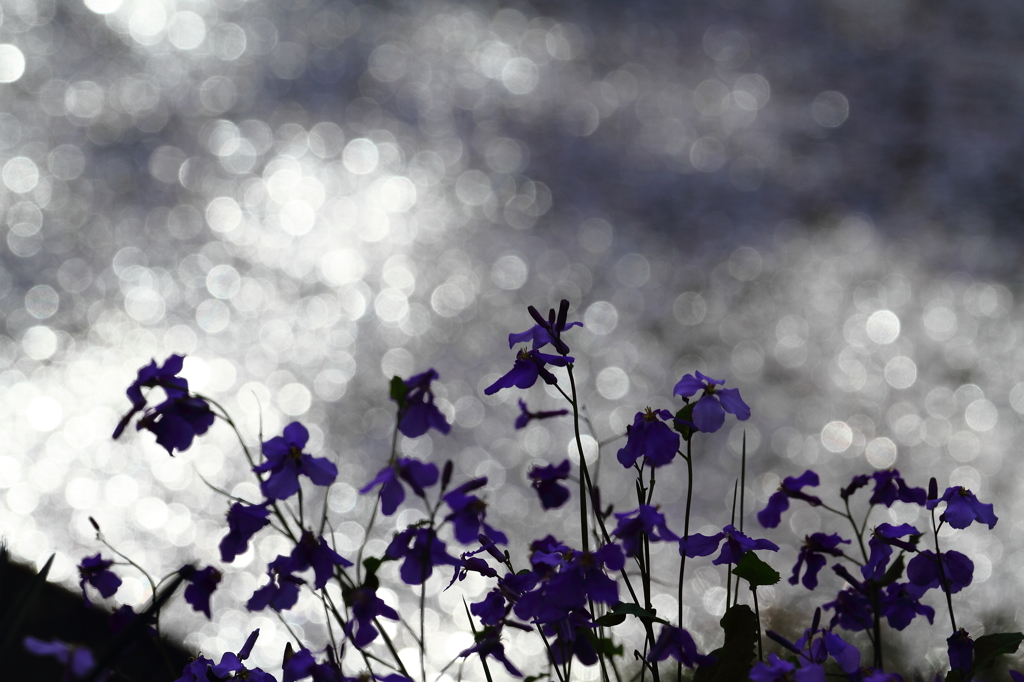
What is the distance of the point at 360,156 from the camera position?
4734 millimetres

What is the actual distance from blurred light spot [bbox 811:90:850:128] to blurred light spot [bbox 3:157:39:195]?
4.20 metres

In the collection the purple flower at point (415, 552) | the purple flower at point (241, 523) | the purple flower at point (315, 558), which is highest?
the purple flower at point (415, 552)

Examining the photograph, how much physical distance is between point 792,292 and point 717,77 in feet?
6.87

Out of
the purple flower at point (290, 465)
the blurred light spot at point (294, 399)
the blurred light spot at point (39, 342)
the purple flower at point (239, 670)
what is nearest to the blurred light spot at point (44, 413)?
the blurred light spot at point (39, 342)

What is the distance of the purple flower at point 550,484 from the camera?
0.91 m

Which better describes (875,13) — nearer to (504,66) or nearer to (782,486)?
(504,66)

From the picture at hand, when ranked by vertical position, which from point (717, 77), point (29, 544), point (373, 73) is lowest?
point (29, 544)

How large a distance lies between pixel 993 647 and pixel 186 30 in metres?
6.16

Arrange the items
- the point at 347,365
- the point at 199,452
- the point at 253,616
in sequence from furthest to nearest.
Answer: the point at 347,365 → the point at 199,452 → the point at 253,616

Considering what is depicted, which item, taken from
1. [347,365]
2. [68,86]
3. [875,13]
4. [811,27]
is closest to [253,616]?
[347,365]

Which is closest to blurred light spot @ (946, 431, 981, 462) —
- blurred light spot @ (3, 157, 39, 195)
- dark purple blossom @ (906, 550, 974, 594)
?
dark purple blossom @ (906, 550, 974, 594)

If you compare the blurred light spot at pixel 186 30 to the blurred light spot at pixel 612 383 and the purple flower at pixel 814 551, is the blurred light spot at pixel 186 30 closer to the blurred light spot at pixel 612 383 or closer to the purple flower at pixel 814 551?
the blurred light spot at pixel 612 383

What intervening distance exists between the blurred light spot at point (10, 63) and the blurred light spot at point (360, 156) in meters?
2.29

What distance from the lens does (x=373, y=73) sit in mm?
5395
